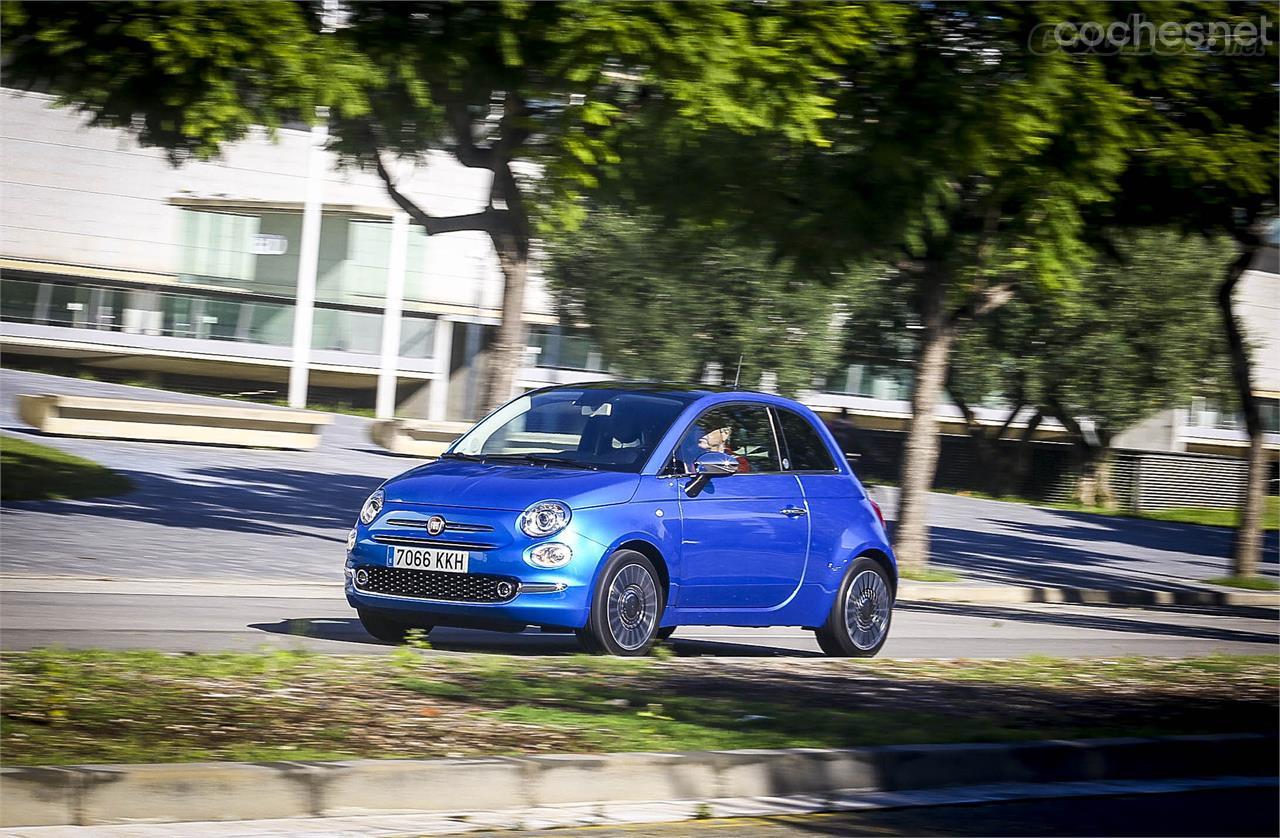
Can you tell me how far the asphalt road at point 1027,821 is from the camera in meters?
5.91

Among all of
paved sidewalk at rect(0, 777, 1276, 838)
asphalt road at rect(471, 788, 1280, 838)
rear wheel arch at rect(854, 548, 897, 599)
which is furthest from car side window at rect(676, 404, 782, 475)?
asphalt road at rect(471, 788, 1280, 838)

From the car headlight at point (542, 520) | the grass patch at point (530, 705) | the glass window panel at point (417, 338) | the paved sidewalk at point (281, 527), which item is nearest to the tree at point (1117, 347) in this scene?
the paved sidewalk at point (281, 527)

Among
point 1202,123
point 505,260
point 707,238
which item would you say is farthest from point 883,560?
point 1202,123

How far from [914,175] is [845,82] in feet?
3.69

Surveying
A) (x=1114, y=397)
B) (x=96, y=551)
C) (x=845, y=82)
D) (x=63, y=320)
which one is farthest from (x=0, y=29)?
(x=63, y=320)

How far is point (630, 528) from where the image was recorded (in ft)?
31.9

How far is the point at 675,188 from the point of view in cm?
1672

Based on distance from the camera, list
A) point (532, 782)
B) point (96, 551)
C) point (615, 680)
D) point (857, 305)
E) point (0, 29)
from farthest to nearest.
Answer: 1. point (857, 305)
2. point (96, 551)
3. point (0, 29)
4. point (615, 680)
5. point (532, 782)

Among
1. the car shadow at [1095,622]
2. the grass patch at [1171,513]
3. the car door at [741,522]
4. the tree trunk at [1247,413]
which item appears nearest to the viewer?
the car door at [741,522]

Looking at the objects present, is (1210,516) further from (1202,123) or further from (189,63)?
(189,63)

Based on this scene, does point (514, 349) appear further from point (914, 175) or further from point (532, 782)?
point (532, 782)

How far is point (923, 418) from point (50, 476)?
36.6 feet

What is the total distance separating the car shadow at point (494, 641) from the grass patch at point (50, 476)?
8979mm

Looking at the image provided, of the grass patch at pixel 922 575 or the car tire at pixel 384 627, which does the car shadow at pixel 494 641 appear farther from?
the grass patch at pixel 922 575
